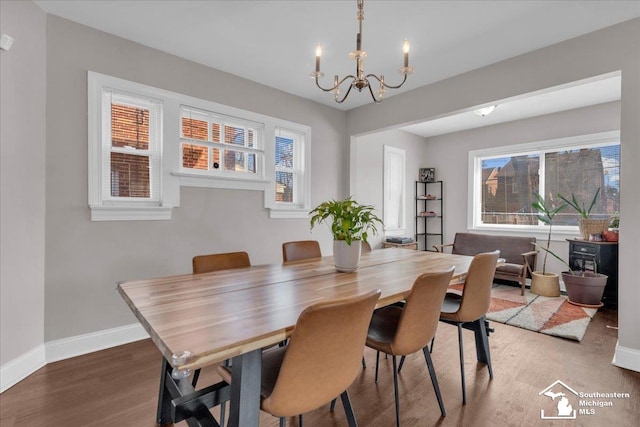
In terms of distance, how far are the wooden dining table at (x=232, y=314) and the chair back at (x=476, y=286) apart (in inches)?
3.9

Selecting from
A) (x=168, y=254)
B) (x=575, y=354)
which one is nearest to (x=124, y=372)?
(x=168, y=254)

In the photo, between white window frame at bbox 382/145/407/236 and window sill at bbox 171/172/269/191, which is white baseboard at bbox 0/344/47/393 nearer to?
window sill at bbox 171/172/269/191

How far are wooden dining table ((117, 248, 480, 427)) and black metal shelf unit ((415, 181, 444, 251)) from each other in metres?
3.93

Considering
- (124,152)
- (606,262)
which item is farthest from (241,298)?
(606,262)

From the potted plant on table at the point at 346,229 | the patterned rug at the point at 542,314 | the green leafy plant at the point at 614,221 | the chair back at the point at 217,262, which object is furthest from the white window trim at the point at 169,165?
the green leafy plant at the point at 614,221

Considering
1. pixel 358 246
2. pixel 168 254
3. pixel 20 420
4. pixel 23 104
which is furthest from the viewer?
pixel 168 254

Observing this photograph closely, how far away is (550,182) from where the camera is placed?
188 inches

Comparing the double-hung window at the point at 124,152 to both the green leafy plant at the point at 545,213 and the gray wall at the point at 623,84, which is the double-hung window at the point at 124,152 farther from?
the green leafy plant at the point at 545,213

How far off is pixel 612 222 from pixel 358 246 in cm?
388

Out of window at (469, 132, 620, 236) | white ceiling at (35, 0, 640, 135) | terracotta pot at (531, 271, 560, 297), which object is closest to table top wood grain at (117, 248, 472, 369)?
white ceiling at (35, 0, 640, 135)

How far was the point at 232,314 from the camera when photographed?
46.5 inches

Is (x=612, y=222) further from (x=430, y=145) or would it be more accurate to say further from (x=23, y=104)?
(x=23, y=104)

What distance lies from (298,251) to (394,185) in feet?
11.1
